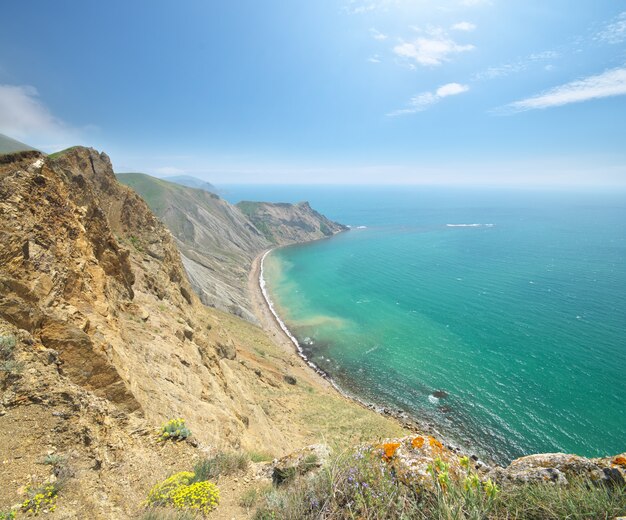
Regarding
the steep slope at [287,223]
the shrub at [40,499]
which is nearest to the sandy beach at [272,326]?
the shrub at [40,499]

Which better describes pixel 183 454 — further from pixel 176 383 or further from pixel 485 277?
pixel 485 277

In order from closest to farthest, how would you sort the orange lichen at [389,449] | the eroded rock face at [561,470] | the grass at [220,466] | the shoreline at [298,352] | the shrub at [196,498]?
the eroded rock face at [561,470]
the orange lichen at [389,449]
the shrub at [196,498]
the grass at [220,466]
the shoreline at [298,352]

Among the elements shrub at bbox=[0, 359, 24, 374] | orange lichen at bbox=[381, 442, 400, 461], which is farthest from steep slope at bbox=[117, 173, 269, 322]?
orange lichen at bbox=[381, 442, 400, 461]

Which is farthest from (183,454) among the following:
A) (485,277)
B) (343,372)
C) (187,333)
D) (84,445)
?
(485,277)

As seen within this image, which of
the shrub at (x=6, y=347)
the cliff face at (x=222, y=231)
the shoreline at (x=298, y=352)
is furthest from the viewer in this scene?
the cliff face at (x=222, y=231)

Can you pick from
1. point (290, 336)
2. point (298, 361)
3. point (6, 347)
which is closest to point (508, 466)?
point (6, 347)

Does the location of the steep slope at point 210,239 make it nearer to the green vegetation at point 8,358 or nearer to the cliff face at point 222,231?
the cliff face at point 222,231

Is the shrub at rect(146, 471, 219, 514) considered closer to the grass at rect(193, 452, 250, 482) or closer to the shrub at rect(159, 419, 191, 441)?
the grass at rect(193, 452, 250, 482)
